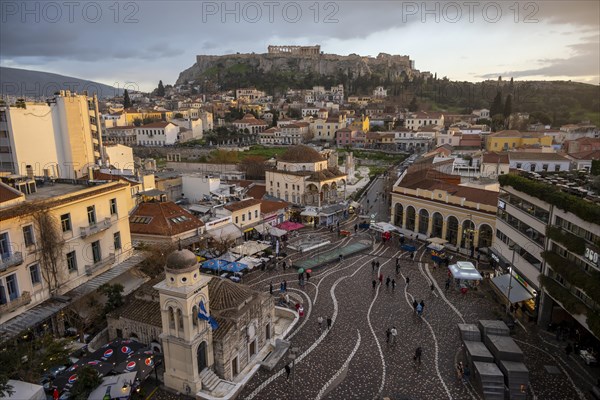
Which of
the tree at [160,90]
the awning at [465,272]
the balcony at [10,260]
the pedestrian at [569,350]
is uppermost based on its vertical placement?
the tree at [160,90]

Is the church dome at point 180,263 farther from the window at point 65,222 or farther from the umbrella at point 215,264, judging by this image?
the umbrella at point 215,264

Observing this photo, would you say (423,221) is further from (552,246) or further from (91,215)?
(91,215)

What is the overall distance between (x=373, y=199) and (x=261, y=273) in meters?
28.6

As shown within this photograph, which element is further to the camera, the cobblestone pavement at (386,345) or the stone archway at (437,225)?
the stone archway at (437,225)

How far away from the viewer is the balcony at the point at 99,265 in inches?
858

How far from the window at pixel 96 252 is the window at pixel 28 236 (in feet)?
12.2

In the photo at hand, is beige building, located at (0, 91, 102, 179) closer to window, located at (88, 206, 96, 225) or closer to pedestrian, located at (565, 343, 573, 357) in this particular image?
window, located at (88, 206, 96, 225)

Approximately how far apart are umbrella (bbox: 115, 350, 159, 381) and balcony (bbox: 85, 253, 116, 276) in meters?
7.63

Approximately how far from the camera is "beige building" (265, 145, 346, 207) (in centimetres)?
4784

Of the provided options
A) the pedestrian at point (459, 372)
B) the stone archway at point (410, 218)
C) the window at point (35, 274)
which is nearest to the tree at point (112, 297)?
the window at point (35, 274)

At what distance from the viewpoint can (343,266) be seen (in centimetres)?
2994

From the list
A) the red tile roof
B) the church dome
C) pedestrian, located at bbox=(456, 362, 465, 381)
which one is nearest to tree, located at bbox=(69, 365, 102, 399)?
the church dome

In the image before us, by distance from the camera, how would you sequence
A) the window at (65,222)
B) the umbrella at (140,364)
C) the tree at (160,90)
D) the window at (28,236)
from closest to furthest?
the umbrella at (140,364)
the window at (28,236)
the window at (65,222)
the tree at (160,90)

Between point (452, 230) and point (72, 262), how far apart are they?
28.6 m
